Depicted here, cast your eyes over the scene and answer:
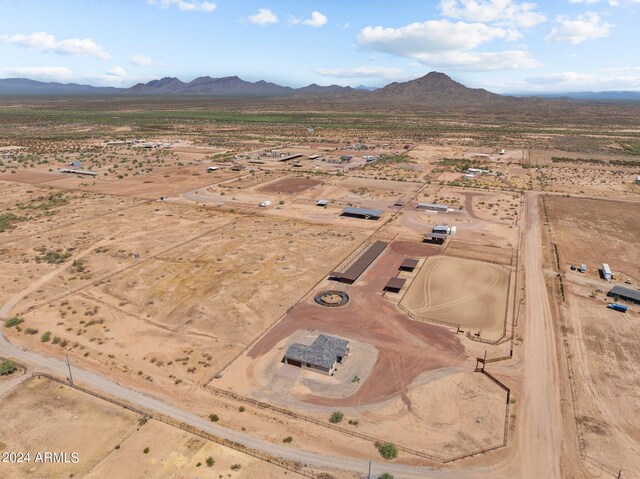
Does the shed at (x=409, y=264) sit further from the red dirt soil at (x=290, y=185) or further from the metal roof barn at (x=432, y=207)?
the red dirt soil at (x=290, y=185)

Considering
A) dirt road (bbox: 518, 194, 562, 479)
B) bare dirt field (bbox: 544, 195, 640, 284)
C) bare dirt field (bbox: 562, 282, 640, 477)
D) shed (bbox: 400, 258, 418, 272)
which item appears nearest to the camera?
dirt road (bbox: 518, 194, 562, 479)

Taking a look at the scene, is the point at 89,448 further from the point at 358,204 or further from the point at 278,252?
the point at 358,204

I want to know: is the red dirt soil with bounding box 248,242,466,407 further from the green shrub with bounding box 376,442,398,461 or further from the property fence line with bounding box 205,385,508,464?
the green shrub with bounding box 376,442,398,461

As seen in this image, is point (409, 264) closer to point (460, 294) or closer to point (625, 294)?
point (460, 294)

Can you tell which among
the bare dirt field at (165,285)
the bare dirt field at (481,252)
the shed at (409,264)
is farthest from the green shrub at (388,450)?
the bare dirt field at (481,252)

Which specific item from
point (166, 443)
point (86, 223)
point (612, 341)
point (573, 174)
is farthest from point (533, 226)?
point (86, 223)

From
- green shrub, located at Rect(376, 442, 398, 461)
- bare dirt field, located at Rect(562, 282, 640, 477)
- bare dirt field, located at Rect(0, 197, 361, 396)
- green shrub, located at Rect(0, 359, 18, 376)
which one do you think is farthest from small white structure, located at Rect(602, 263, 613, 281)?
green shrub, located at Rect(0, 359, 18, 376)

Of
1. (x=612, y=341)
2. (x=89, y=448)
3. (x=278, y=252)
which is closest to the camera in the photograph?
(x=89, y=448)
